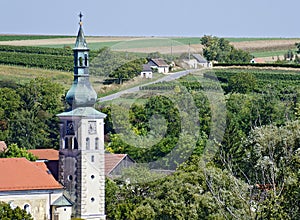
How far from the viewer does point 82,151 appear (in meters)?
52.4

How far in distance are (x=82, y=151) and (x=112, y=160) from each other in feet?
37.6

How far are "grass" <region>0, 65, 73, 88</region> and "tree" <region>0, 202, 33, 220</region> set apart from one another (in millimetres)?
47098

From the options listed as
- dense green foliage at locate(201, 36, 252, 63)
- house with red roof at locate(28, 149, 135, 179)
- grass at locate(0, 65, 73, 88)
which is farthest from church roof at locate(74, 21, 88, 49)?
dense green foliage at locate(201, 36, 252, 63)

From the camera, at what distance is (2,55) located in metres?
109

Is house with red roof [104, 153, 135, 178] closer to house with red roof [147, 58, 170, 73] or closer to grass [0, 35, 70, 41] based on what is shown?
house with red roof [147, 58, 170, 73]

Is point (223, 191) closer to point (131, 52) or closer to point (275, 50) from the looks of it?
point (131, 52)

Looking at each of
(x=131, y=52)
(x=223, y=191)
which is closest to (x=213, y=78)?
(x=131, y=52)

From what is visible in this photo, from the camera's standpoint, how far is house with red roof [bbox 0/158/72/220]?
5062 cm

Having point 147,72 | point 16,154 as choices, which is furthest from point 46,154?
point 147,72

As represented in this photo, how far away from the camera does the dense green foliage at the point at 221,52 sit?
107 metres

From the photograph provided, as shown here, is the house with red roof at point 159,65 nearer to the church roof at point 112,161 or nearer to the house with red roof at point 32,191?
the church roof at point 112,161

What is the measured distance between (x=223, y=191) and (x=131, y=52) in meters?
44.9

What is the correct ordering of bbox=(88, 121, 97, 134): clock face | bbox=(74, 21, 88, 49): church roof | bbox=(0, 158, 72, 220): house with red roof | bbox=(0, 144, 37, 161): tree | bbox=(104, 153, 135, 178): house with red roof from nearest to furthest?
bbox=(0, 158, 72, 220): house with red roof, bbox=(88, 121, 97, 134): clock face, bbox=(74, 21, 88, 49): church roof, bbox=(0, 144, 37, 161): tree, bbox=(104, 153, 135, 178): house with red roof

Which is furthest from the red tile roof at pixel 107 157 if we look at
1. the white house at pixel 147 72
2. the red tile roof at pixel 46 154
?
the white house at pixel 147 72
